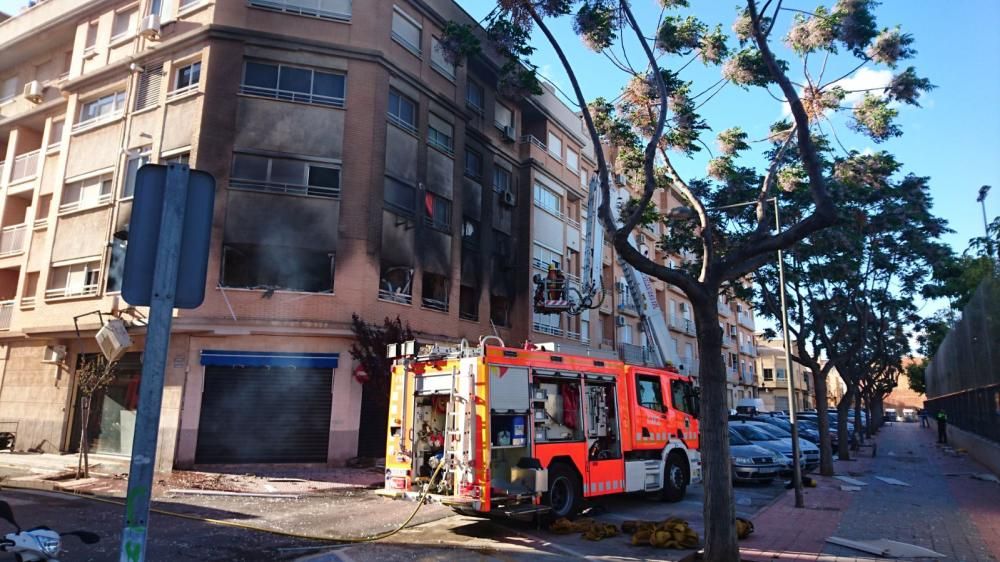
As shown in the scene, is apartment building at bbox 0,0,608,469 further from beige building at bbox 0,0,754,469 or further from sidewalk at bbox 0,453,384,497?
sidewalk at bbox 0,453,384,497

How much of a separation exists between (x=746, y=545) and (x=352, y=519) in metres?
6.21

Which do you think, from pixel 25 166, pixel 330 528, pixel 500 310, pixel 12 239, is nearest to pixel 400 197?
pixel 500 310

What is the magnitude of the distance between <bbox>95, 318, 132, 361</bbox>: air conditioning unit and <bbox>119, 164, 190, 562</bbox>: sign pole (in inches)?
642

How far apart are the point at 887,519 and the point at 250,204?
16.5m

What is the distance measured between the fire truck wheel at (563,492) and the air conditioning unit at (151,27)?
18.3 m

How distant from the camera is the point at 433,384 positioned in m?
9.91

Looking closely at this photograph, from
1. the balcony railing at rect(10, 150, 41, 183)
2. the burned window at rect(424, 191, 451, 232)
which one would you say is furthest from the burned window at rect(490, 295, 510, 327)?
the balcony railing at rect(10, 150, 41, 183)

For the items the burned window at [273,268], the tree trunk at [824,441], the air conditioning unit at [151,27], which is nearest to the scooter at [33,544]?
the burned window at [273,268]

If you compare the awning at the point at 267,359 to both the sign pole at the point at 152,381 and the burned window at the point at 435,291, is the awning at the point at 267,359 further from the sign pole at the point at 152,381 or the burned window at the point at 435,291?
the sign pole at the point at 152,381

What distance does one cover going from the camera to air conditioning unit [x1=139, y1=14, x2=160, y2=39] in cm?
1925

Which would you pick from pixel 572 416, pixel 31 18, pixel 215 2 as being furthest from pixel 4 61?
pixel 572 416

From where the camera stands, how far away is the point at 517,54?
9938 millimetres

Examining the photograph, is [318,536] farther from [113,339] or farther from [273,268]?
[113,339]

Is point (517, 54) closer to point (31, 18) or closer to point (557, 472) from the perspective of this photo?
point (557, 472)
